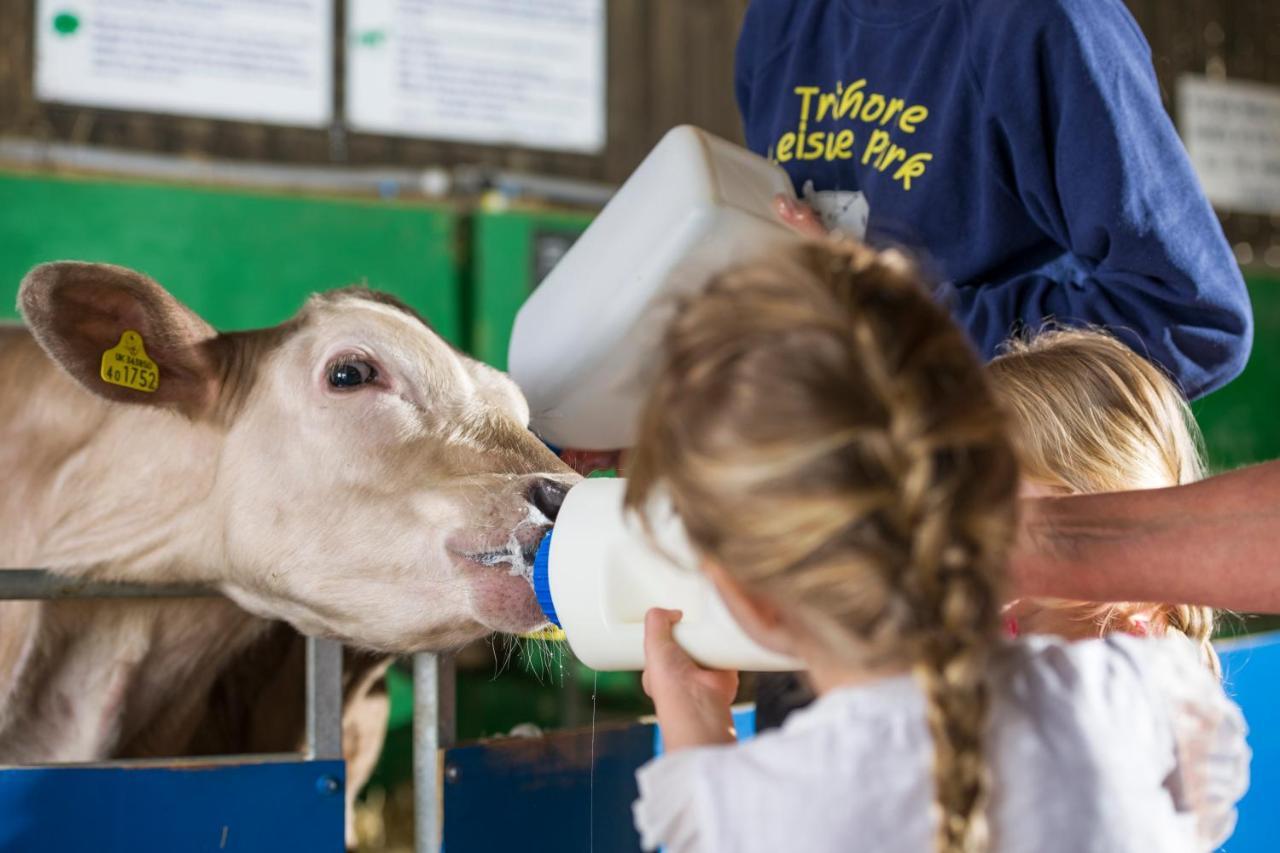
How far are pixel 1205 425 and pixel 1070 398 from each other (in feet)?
13.8

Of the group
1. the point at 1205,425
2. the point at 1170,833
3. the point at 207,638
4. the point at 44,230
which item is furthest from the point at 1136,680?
the point at 1205,425

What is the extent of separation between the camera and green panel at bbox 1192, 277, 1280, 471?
4.94m

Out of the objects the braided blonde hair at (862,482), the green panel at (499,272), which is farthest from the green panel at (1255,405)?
the braided blonde hair at (862,482)

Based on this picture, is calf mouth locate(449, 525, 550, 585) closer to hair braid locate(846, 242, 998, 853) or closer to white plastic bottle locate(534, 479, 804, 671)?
white plastic bottle locate(534, 479, 804, 671)

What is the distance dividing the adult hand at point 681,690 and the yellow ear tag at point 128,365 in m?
0.73

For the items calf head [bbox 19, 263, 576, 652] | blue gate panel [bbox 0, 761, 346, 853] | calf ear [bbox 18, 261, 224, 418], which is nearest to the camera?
blue gate panel [bbox 0, 761, 346, 853]

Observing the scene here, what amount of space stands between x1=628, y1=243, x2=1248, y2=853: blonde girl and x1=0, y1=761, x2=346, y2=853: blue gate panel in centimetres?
56

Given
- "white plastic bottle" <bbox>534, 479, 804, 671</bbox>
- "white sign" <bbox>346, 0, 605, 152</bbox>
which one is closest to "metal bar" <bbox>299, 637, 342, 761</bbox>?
"white plastic bottle" <bbox>534, 479, 804, 671</bbox>

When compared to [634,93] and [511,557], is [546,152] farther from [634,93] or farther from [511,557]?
[511,557]

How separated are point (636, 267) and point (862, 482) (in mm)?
624

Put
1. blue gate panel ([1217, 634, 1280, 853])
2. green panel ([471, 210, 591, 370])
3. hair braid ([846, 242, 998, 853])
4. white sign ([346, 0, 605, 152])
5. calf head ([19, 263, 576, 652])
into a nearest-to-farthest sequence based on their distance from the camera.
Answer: hair braid ([846, 242, 998, 853])
calf head ([19, 263, 576, 652])
blue gate panel ([1217, 634, 1280, 853])
green panel ([471, 210, 591, 370])
white sign ([346, 0, 605, 152])

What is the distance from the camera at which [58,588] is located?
1.20m

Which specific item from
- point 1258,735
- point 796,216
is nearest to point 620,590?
point 796,216

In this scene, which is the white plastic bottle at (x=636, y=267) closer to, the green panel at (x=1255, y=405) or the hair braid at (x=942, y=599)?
the hair braid at (x=942, y=599)
